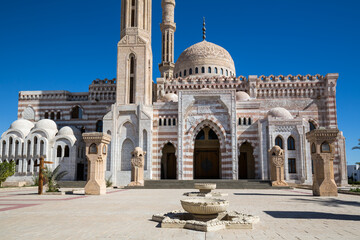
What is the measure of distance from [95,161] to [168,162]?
17.1 metres

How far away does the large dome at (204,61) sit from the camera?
3950 cm

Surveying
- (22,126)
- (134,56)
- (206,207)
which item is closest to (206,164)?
(134,56)

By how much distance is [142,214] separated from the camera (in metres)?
8.82

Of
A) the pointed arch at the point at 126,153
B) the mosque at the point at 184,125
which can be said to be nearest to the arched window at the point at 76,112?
the mosque at the point at 184,125

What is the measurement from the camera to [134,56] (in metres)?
31.8

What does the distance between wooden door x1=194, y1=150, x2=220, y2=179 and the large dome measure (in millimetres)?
10717

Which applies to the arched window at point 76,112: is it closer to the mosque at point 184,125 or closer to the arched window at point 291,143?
the mosque at point 184,125

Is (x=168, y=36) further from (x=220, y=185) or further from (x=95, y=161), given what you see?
(x=95, y=161)

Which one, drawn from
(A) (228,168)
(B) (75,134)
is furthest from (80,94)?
(A) (228,168)

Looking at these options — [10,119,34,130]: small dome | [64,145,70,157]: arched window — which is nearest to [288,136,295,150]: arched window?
[64,145,70,157]: arched window

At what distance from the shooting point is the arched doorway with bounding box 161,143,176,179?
3334 centimetres

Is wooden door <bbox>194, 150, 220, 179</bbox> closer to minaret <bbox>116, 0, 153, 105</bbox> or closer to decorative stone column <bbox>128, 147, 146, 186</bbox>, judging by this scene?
minaret <bbox>116, 0, 153, 105</bbox>

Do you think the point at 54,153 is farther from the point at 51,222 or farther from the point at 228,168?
the point at 51,222

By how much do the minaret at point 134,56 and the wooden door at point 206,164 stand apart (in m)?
7.98
